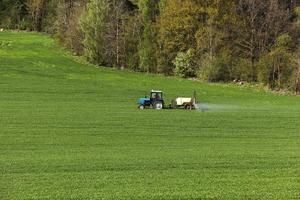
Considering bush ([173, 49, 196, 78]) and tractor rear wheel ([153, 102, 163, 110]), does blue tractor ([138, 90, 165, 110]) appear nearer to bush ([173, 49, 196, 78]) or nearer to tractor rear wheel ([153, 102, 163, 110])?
tractor rear wheel ([153, 102, 163, 110])

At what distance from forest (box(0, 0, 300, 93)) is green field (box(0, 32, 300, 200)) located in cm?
481

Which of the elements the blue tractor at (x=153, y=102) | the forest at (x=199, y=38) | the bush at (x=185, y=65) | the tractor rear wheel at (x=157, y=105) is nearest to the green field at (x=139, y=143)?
the blue tractor at (x=153, y=102)

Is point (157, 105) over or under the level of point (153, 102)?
under

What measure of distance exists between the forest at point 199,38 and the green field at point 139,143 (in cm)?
481

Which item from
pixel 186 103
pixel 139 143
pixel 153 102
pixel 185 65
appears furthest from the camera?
pixel 185 65

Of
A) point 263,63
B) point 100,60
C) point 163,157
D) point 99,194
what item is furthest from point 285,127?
point 100,60

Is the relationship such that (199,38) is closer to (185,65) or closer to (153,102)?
(185,65)

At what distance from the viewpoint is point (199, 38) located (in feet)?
200

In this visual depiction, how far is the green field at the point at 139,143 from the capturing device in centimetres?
1630

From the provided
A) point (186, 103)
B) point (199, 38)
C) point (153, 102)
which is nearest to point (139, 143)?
point (153, 102)

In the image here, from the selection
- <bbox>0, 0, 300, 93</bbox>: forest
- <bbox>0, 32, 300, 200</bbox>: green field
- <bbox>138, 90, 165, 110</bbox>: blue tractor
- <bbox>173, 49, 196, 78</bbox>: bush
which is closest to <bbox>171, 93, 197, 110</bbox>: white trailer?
<bbox>138, 90, 165, 110</bbox>: blue tractor

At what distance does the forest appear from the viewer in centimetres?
5822

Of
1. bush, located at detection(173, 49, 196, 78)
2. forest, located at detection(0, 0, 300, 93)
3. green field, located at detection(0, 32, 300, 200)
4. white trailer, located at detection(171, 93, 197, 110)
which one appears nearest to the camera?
green field, located at detection(0, 32, 300, 200)

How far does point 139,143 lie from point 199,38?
37121 millimetres
